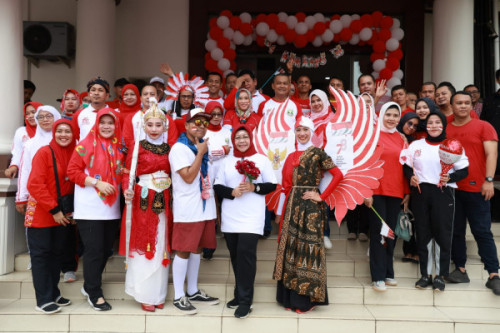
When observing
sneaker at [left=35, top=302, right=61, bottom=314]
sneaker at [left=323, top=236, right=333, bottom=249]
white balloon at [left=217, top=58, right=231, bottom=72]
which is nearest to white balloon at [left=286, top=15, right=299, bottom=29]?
white balloon at [left=217, top=58, right=231, bottom=72]

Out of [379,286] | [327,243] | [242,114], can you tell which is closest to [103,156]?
[242,114]

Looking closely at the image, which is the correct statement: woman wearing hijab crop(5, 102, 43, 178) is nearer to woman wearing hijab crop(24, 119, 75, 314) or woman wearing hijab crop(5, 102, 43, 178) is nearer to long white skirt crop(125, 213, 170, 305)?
woman wearing hijab crop(24, 119, 75, 314)

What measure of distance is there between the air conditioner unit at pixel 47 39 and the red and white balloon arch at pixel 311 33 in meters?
2.36

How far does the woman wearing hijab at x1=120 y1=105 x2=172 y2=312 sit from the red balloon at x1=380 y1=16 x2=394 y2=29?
17.2 ft

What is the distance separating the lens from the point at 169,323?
12.1 ft

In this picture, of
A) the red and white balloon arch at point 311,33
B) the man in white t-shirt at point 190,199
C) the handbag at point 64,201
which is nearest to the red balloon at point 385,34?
the red and white balloon arch at point 311,33

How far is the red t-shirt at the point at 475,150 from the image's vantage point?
427 cm

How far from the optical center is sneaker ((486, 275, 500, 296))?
4047 millimetres

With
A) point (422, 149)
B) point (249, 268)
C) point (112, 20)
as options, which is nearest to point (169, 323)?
point (249, 268)

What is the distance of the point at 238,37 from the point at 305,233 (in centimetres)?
483

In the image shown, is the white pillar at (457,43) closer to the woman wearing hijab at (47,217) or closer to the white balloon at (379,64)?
the white balloon at (379,64)

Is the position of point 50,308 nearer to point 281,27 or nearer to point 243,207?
point 243,207

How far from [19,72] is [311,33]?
15.3 feet

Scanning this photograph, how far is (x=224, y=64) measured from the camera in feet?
24.6
